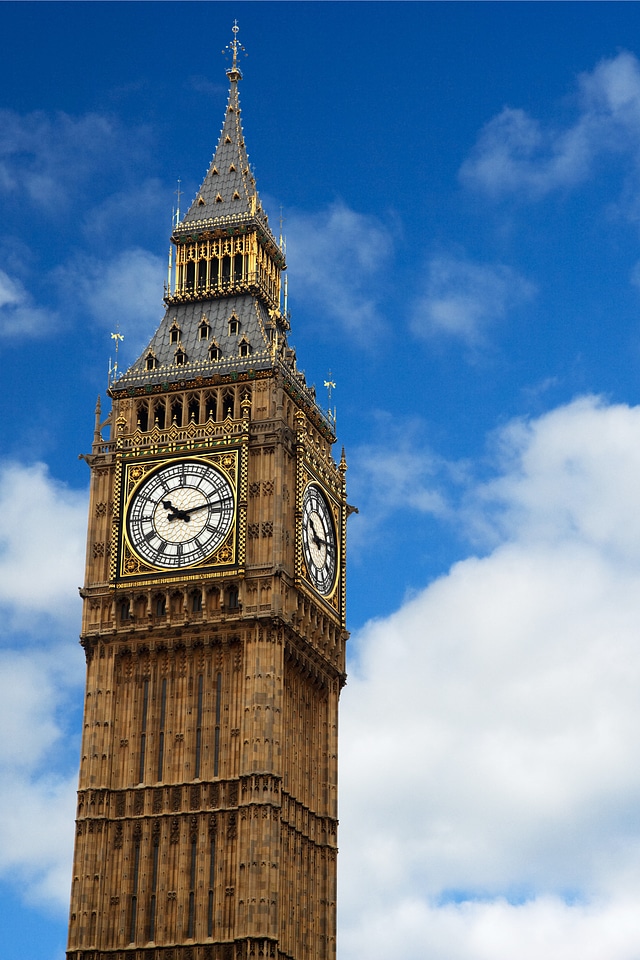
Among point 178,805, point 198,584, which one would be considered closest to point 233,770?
point 178,805

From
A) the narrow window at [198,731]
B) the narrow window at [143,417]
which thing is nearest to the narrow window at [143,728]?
the narrow window at [198,731]

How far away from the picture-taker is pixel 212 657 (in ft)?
348

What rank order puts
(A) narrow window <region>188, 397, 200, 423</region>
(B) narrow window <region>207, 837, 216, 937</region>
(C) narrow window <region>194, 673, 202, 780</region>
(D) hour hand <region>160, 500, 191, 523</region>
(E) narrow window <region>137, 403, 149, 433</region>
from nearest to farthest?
(B) narrow window <region>207, 837, 216, 937</region> < (C) narrow window <region>194, 673, 202, 780</region> < (D) hour hand <region>160, 500, 191, 523</region> < (A) narrow window <region>188, 397, 200, 423</region> < (E) narrow window <region>137, 403, 149, 433</region>

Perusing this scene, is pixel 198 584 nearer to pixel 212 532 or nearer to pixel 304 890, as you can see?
pixel 212 532

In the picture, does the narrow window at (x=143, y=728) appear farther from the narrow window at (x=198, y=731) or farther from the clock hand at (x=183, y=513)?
the clock hand at (x=183, y=513)

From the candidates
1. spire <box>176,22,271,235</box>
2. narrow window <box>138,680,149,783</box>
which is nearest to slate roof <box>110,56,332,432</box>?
spire <box>176,22,271,235</box>

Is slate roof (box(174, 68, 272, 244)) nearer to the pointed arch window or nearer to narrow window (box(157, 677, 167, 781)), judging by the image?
the pointed arch window

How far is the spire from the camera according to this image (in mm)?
120812

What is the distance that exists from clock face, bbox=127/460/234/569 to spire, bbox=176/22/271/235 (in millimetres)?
18105

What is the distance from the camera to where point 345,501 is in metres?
117

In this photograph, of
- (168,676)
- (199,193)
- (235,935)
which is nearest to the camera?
(235,935)

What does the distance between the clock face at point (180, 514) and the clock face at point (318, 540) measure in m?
4.79

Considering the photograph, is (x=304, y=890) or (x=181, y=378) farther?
(x=181, y=378)

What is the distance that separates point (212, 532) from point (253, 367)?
1010cm
